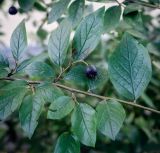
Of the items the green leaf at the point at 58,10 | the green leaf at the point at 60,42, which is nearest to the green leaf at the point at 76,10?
the green leaf at the point at 58,10

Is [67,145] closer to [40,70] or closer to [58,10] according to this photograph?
[40,70]

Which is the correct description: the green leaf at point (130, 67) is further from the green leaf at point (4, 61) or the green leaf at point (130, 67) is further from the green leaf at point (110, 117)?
the green leaf at point (4, 61)

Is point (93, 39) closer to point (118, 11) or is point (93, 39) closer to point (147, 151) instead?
point (118, 11)

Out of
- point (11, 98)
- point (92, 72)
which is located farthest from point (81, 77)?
point (11, 98)

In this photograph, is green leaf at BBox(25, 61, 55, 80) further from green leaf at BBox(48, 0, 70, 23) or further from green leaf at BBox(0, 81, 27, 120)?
green leaf at BBox(48, 0, 70, 23)

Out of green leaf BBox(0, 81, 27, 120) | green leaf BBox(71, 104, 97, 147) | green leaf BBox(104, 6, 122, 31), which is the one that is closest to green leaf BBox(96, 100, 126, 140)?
green leaf BBox(71, 104, 97, 147)

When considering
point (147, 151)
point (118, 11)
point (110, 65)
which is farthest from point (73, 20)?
point (147, 151)
